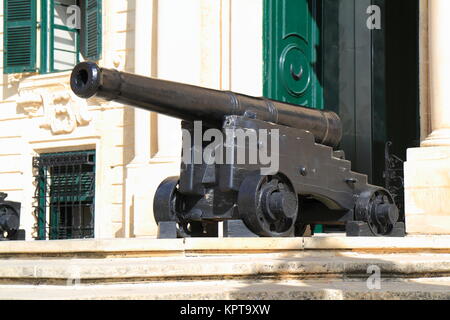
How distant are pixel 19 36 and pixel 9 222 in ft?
14.7

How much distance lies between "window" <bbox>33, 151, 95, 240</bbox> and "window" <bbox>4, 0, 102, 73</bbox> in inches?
61.5

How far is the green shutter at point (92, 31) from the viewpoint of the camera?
14.5 metres

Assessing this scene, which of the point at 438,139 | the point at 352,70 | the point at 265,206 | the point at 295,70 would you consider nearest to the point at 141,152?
the point at 295,70

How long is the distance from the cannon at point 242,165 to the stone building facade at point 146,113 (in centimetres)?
158

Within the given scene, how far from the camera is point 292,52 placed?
44.3 ft

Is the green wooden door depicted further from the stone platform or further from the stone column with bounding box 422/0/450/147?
the stone platform

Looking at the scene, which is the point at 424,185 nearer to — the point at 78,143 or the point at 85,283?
the point at 85,283

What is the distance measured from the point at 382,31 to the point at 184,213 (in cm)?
764

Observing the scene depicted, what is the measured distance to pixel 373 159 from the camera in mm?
14250

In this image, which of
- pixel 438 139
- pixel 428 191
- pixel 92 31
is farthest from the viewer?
pixel 92 31

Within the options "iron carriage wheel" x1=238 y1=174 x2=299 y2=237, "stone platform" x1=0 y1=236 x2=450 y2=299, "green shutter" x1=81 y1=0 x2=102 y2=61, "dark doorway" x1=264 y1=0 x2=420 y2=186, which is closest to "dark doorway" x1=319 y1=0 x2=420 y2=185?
"dark doorway" x1=264 y1=0 x2=420 y2=186

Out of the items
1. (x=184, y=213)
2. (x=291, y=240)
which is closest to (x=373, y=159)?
(x=184, y=213)

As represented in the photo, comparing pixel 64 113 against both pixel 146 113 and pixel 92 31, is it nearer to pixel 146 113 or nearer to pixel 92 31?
pixel 92 31

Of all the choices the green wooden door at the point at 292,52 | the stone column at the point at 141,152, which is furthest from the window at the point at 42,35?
the green wooden door at the point at 292,52
